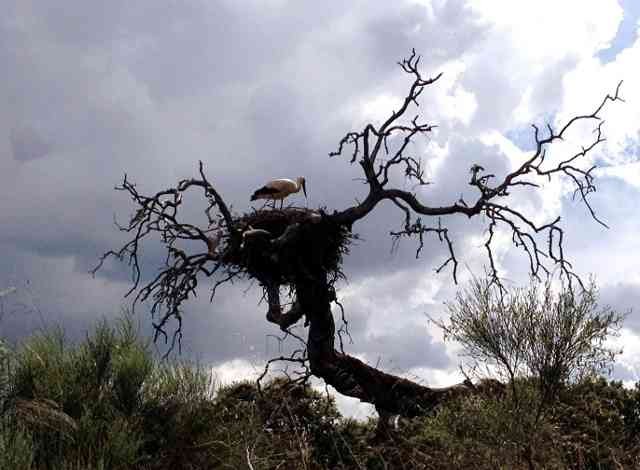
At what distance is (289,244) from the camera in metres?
11.9

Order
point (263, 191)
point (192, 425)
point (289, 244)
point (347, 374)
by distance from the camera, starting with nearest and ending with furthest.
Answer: point (192, 425)
point (289, 244)
point (263, 191)
point (347, 374)

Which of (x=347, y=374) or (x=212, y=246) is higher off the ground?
(x=212, y=246)

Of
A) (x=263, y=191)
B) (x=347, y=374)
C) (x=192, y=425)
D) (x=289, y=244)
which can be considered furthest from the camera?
(x=347, y=374)

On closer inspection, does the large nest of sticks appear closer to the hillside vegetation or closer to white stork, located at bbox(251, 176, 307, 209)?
white stork, located at bbox(251, 176, 307, 209)

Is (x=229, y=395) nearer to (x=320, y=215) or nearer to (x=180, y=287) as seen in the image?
(x=180, y=287)

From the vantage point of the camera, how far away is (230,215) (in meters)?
11.6

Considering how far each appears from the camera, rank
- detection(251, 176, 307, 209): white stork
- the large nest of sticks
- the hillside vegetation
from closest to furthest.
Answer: the hillside vegetation < the large nest of sticks < detection(251, 176, 307, 209): white stork

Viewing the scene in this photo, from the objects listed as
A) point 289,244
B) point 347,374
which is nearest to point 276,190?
point 289,244

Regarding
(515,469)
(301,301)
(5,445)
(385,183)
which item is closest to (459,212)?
(385,183)

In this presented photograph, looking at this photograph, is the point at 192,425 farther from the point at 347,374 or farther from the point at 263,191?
the point at 263,191

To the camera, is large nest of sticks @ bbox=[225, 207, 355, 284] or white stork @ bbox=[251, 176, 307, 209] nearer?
large nest of sticks @ bbox=[225, 207, 355, 284]

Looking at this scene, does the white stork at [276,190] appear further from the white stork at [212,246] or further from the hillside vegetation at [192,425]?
the hillside vegetation at [192,425]

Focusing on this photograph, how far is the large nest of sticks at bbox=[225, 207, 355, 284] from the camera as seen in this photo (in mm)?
11805

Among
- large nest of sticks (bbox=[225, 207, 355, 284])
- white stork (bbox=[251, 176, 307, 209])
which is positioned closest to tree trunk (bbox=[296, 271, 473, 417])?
large nest of sticks (bbox=[225, 207, 355, 284])
